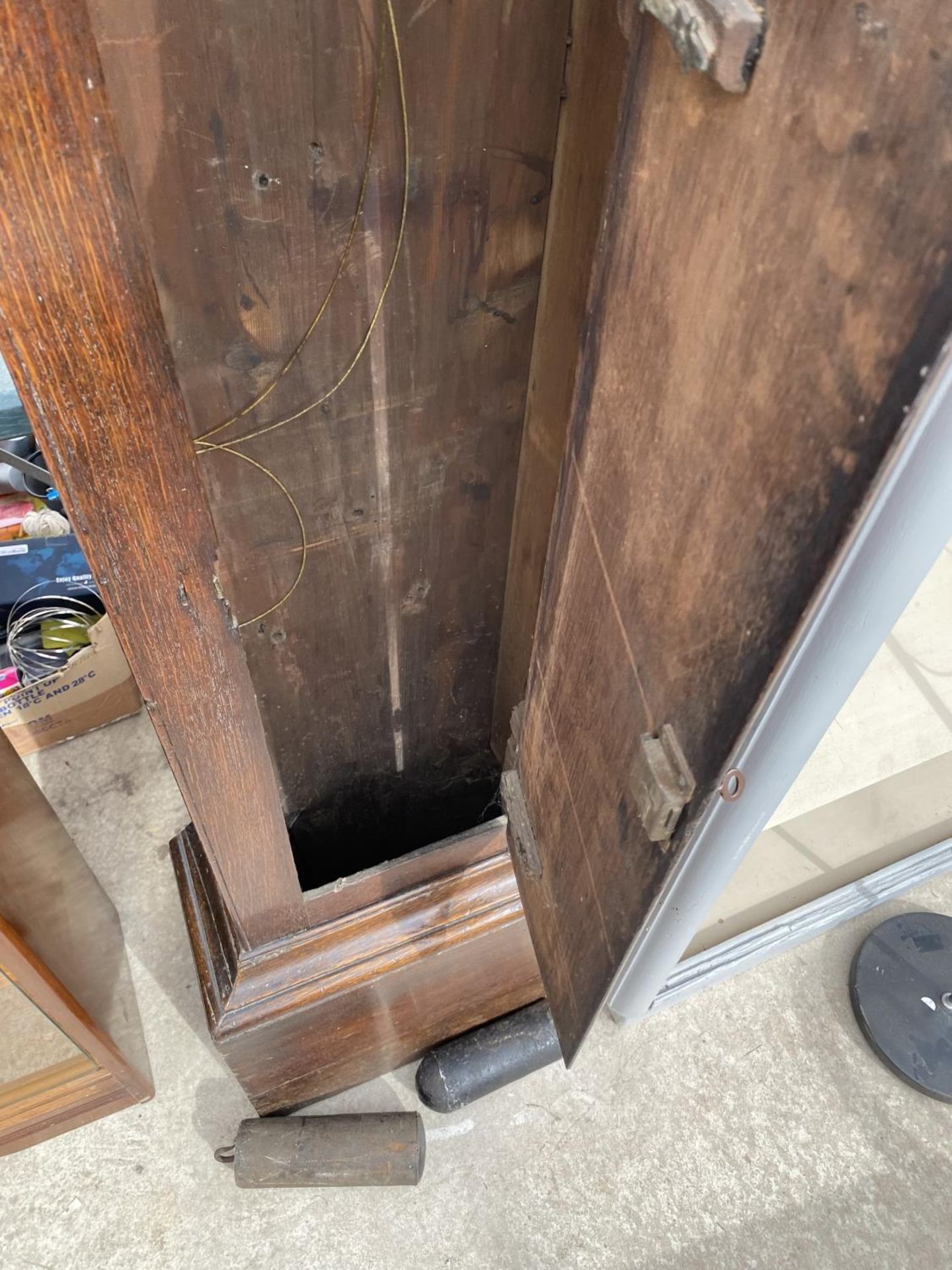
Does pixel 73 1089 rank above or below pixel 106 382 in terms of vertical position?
below

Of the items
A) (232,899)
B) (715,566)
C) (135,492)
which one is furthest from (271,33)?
(232,899)

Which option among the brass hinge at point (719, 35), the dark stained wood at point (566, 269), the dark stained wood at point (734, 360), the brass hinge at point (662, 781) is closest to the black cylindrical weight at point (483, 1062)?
the dark stained wood at point (566, 269)

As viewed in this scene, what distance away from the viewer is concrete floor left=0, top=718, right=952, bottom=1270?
3.92 ft

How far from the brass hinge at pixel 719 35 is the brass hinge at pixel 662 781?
0.33 meters

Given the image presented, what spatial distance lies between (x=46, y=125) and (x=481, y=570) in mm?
633

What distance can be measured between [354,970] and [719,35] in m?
1.00

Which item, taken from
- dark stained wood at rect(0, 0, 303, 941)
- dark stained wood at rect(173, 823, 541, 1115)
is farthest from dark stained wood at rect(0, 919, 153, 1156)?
dark stained wood at rect(0, 0, 303, 941)

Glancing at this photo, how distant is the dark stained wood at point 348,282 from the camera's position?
511 mm

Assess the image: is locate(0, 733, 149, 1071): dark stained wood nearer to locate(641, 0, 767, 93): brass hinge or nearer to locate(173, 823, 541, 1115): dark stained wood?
locate(173, 823, 541, 1115): dark stained wood

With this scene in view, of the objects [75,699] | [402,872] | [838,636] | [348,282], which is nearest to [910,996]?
[402,872]

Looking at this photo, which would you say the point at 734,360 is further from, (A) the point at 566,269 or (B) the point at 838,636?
(A) the point at 566,269

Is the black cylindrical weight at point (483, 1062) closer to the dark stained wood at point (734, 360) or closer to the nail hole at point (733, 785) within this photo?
the dark stained wood at point (734, 360)

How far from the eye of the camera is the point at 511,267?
2.23 feet

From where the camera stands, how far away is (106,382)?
44 centimetres
